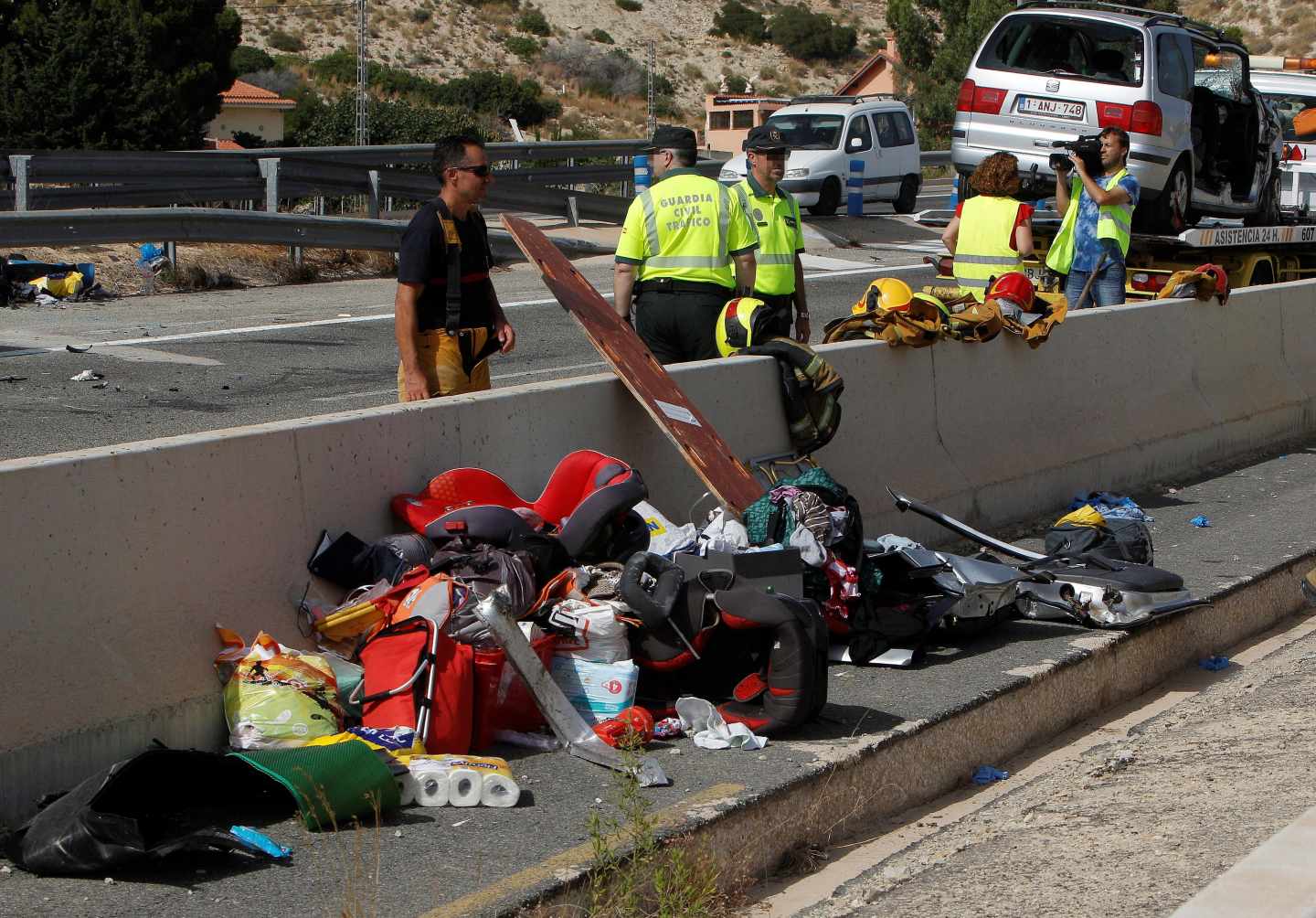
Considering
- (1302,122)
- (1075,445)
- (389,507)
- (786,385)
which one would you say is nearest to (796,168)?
(1302,122)

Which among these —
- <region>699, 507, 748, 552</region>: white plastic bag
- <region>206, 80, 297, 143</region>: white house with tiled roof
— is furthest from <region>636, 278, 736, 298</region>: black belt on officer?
<region>206, 80, 297, 143</region>: white house with tiled roof

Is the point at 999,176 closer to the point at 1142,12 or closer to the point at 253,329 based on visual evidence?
the point at 1142,12

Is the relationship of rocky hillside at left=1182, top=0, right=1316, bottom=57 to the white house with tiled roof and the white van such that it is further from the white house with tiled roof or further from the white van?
the white van

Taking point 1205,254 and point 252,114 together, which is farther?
point 252,114

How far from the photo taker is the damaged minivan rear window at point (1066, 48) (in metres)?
15.0

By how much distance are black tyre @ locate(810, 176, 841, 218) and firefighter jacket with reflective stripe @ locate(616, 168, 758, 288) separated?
20682 mm

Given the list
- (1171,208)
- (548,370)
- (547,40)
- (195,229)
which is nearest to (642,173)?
(195,229)

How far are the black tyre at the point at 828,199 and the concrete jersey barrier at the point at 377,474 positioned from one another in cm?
1837

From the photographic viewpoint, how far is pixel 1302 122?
13.9 meters

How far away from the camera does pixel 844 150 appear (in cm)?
2898

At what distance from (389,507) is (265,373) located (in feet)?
21.3

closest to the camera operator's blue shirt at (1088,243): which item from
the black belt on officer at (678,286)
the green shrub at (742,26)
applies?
the black belt on officer at (678,286)

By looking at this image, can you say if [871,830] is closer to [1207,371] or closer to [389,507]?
[389,507]

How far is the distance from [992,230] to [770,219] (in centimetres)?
211
